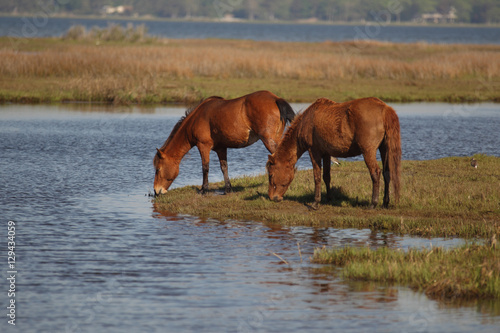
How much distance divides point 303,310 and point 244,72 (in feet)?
96.8

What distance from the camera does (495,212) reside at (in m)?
11.2

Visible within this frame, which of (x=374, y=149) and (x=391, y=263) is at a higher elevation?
(x=374, y=149)

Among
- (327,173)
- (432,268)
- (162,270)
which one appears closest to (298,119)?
(327,173)

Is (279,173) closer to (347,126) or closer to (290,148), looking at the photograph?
(290,148)

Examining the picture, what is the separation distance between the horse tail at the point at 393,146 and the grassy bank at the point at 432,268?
1.98 metres

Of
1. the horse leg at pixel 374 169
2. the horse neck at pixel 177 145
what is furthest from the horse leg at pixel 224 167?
the horse leg at pixel 374 169

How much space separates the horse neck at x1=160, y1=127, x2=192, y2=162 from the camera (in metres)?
13.1

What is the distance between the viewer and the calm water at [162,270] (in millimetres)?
6988

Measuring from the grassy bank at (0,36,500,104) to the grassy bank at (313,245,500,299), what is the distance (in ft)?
64.8

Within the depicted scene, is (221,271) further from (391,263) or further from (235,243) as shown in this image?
(391,263)

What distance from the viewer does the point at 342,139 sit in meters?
11.0

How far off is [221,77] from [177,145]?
22204 millimetres

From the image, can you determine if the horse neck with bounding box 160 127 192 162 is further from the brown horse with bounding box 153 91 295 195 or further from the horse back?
the horse back

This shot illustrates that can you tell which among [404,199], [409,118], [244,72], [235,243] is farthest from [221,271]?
[244,72]
